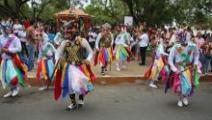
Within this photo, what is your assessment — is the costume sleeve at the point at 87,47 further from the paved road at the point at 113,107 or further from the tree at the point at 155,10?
the tree at the point at 155,10

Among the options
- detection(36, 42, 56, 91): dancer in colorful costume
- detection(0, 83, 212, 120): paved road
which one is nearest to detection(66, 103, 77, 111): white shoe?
detection(0, 83, 212, 120): paved road

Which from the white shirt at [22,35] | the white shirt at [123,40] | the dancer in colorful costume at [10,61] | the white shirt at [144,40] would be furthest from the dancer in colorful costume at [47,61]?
the white shirt at [144,40]

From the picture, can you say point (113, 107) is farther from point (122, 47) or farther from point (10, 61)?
point (122, 47)

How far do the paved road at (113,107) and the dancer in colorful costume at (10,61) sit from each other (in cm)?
47

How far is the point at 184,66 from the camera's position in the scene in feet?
33.6

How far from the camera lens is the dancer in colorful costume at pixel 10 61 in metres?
10.8

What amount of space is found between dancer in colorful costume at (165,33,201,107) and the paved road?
48 cm

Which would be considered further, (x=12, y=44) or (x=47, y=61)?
(x=47, y=61)

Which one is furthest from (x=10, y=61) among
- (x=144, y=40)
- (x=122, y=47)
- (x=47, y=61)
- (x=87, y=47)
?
(x=144, y=40)

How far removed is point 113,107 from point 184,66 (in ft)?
5.93

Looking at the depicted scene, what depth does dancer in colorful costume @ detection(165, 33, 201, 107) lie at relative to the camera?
10.1m

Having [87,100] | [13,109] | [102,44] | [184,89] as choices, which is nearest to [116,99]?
[87,100]

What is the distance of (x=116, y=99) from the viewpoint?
11148 millimetres

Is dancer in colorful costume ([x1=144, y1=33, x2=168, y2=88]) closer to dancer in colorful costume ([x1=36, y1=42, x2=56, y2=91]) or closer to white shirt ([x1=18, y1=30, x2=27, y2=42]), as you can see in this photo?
dancer in colorful costume ([x1=36, y1=42, x2=56, y2=91])
